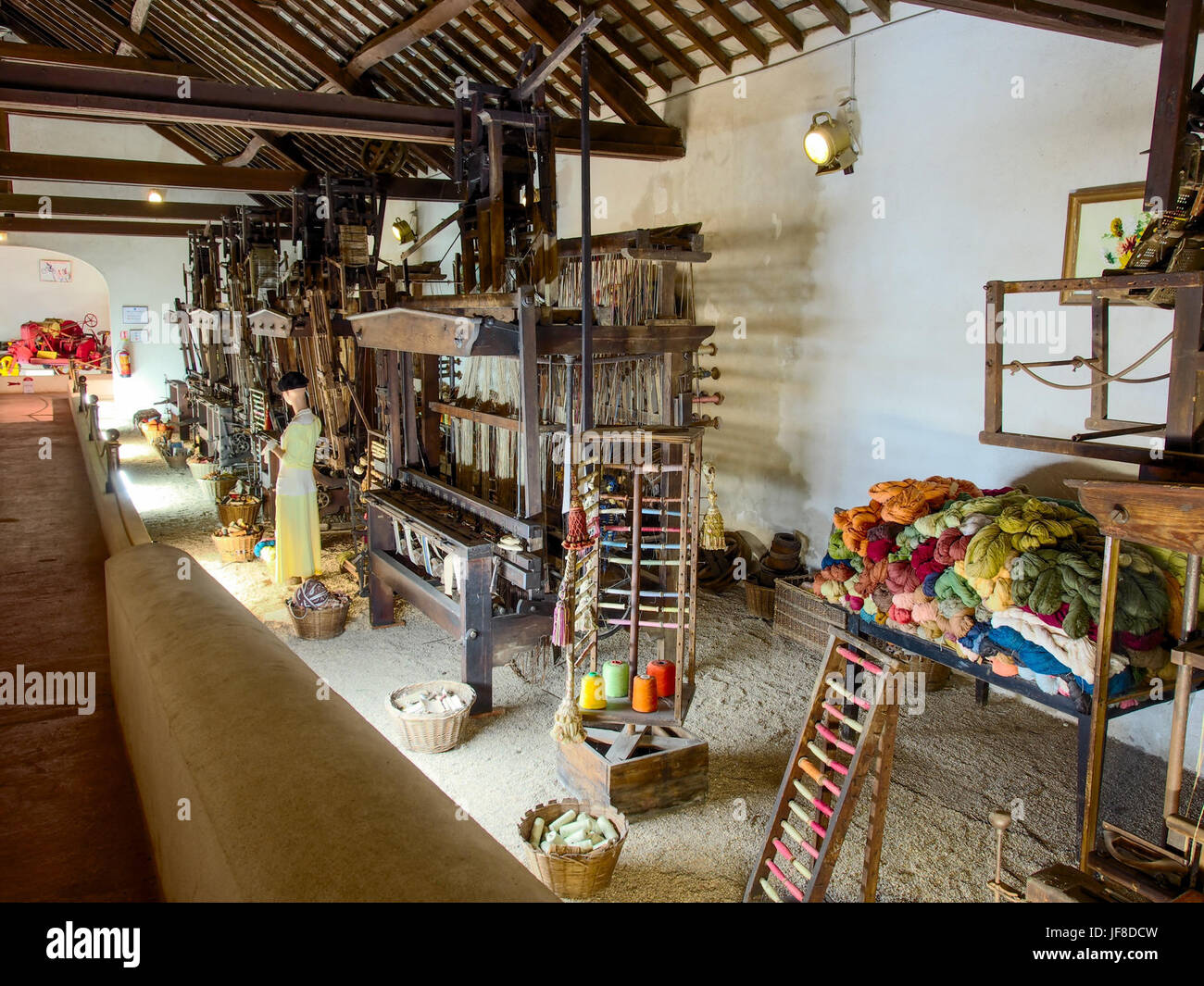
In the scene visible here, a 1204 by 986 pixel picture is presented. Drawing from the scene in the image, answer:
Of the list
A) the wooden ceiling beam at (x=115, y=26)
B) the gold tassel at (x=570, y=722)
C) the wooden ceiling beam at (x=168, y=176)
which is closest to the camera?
the gold tassel at (x=570, y=722)

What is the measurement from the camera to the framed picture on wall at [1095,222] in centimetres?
504

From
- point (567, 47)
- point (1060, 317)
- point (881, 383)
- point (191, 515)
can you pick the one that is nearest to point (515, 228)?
point (567, 47)

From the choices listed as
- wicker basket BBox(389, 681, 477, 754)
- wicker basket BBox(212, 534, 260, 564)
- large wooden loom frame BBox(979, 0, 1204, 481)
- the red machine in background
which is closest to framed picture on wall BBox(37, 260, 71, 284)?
the red machine in background

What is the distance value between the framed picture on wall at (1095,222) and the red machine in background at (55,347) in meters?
20.2

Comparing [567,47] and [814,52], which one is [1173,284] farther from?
[814,52]

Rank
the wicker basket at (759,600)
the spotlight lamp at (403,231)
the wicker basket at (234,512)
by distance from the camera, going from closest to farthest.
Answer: the wicker basket at (759,600)
the wicker basket at (234,512)
the spotlight lamp at (403,231)

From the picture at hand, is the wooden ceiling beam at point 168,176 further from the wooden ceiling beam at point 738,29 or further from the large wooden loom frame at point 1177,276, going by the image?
the large wooden loom frame at point 1177,276

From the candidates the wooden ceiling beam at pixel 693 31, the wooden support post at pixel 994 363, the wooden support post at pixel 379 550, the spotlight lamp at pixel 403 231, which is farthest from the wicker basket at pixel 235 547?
the wooden support post at pixel 994 363

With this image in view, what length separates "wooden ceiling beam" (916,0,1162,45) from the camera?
421cm

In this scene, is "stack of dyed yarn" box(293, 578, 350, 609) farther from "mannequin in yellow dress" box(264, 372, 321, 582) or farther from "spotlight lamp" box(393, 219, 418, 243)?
"spotlight lamp" box(393, 219, 418, 243)

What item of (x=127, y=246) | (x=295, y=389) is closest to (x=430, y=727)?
(x=295, y=389)

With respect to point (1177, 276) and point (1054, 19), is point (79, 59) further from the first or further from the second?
point (1177, 276)

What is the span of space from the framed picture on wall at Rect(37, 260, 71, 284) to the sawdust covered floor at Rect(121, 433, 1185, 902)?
18.3 metres

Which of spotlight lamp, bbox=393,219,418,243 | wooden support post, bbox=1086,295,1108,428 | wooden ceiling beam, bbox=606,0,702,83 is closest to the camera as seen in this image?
wooden support post, bbox=1086,295,1108,428
